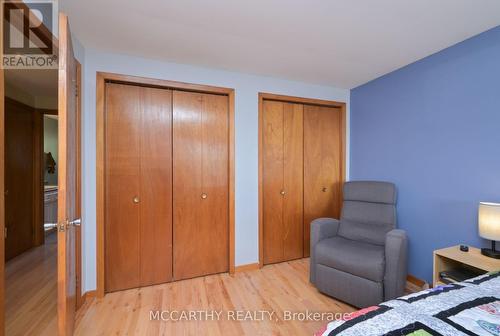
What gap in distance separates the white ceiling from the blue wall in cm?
20

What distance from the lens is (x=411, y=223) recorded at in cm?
234

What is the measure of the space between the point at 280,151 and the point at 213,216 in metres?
1.14

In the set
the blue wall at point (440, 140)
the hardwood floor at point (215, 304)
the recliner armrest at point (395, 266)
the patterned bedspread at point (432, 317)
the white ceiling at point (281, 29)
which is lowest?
the hardwood floor at point (215, 304)

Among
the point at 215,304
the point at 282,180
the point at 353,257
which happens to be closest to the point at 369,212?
the point at 353,257

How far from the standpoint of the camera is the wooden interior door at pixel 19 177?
291cm

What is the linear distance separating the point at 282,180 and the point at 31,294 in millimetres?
2774

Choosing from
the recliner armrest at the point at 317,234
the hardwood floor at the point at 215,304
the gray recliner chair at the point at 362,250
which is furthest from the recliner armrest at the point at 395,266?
the recliner armrest at the point at 317,234

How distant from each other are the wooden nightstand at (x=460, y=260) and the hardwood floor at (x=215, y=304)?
76 cm

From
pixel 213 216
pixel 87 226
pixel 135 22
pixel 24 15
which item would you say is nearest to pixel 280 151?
pixel 213 216

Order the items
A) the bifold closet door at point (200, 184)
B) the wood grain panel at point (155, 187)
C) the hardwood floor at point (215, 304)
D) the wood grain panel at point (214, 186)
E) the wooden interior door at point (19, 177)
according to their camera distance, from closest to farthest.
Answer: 1. the hardwood floor at point (215, 304)
2. the wood grain panel at point (155, 187)
3. the bifold closet door at point (200, 184)
4. the wood grain panel at point (214, 186)
5. the wooden interior door at point (19, 177)

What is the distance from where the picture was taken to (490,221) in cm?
157

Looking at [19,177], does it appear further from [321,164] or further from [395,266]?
[395,266]

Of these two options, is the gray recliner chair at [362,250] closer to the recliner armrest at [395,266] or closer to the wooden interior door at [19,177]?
the recliner armrest at [395,266]

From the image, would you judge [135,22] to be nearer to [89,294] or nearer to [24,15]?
[24,15]
